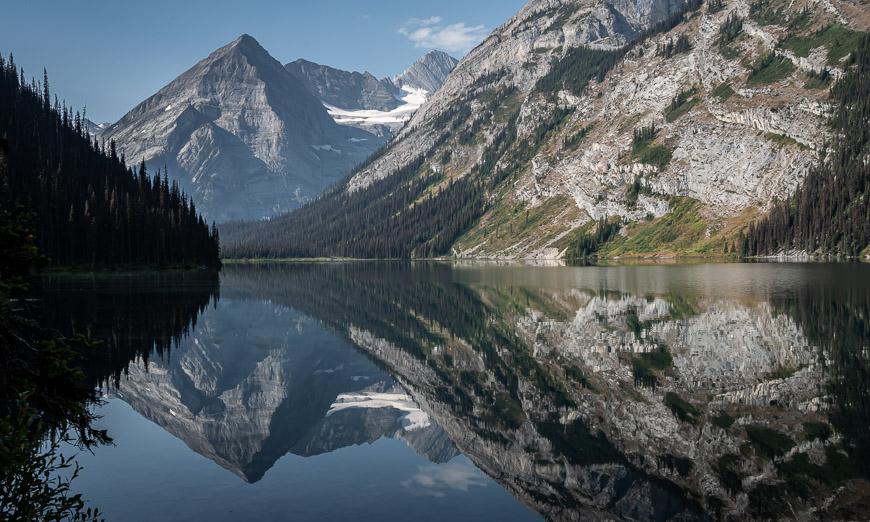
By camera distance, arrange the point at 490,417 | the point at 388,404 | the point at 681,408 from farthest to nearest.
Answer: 1. the point at 388,404
2. the point at 490,417
3. the point at 681,408

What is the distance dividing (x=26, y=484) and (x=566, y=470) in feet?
46.3

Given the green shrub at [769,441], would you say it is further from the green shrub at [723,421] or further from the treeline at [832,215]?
the treeline at [832,215]

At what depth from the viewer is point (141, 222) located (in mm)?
141000

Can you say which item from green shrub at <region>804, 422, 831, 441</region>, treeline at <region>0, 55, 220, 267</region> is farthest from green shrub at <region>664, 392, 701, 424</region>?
treeline at <region>0, 55, 220, 267</region>

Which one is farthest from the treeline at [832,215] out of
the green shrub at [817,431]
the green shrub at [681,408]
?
the green shrub at [817,431]

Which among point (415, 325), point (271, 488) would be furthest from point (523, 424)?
point (415, 325)

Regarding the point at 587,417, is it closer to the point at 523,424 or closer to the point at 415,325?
the point at 523,424

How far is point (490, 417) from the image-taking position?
26.2m

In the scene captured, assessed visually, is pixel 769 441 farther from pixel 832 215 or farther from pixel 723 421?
pixel 832 215

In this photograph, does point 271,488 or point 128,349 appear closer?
point 271,488

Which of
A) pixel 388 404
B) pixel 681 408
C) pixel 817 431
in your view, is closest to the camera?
pixel 817 431

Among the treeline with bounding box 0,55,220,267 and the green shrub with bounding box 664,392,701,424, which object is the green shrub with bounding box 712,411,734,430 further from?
the treeline with bounding box 0,55,220,267

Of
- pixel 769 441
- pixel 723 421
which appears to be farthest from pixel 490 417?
pixel 769 441

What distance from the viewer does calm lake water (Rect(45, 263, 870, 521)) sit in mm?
17344
